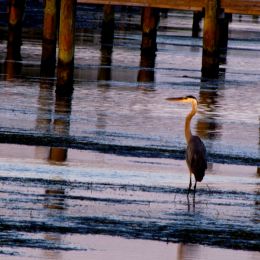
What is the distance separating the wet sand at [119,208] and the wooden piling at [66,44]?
6.42m

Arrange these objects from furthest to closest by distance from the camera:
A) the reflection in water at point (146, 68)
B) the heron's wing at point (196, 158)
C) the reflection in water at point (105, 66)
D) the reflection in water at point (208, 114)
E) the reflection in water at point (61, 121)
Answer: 1. the reflection in water at point (146, 68)
2. the reflection in water at point (105, 66)
3. the reflection in water at point (208, 114)
4. the reflection in water at point (61, 121)
5. the heron's wing at point (196, 158)

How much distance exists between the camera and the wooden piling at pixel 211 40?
27016 mm

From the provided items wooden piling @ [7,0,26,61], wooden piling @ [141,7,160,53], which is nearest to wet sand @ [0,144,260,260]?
wooden piling @ [7,0,26,61]

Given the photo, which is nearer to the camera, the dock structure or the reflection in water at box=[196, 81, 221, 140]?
the reflection in water at box=[196, 81, 221, 140]

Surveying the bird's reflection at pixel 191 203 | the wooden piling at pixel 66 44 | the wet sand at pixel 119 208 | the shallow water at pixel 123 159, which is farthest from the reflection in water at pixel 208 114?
the bird's reflection at pixel 191 203

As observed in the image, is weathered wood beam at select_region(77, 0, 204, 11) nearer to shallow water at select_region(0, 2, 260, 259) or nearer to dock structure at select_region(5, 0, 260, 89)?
dock structure at select_region(5, 0, 260, 89)

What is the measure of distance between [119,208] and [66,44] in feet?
35.1

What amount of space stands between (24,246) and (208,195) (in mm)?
3660

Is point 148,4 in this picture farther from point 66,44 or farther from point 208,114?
point 208,114

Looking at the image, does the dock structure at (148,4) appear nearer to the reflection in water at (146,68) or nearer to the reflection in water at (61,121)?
the reflection in water at (61,121)

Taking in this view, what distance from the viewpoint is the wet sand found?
10981 mm

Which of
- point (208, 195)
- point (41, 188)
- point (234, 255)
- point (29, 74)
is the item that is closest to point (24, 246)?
point (234, 255)

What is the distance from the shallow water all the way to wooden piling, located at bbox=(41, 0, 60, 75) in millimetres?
467

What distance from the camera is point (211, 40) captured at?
2766cm
